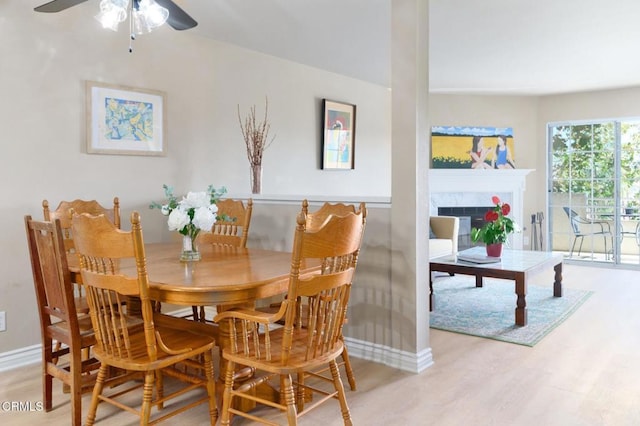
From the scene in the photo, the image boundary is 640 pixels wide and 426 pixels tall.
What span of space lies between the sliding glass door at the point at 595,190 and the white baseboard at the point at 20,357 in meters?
6.69

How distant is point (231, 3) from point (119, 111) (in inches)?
44.7

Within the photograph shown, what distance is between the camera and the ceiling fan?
2.57 meters

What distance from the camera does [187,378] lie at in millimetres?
2471

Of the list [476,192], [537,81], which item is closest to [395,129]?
[537,81]

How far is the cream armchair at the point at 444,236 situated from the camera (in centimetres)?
562

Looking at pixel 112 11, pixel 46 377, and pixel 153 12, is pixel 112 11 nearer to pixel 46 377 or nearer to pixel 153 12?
pixel 153 12

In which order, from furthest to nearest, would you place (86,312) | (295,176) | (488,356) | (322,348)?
(295,176)
(488,356)
(86,312)
(322,348)

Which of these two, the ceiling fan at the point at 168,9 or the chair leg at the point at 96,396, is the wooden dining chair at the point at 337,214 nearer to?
the chair leg at the point at 96,396

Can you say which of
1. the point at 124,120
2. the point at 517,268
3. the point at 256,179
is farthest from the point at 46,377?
the point at 517,268

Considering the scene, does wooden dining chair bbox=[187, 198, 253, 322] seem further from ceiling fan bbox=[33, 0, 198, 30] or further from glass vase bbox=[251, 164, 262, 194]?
ceiling fan bbox=[33, 0, 198, 30]

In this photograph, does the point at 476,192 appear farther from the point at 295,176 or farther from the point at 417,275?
the point at 417,275

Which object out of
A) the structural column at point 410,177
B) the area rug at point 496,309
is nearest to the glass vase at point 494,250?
the area rug at point 496,309

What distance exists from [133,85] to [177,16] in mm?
1296

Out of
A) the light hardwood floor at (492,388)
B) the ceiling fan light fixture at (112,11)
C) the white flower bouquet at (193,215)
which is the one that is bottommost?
the light hardwood floor at (492,388)
